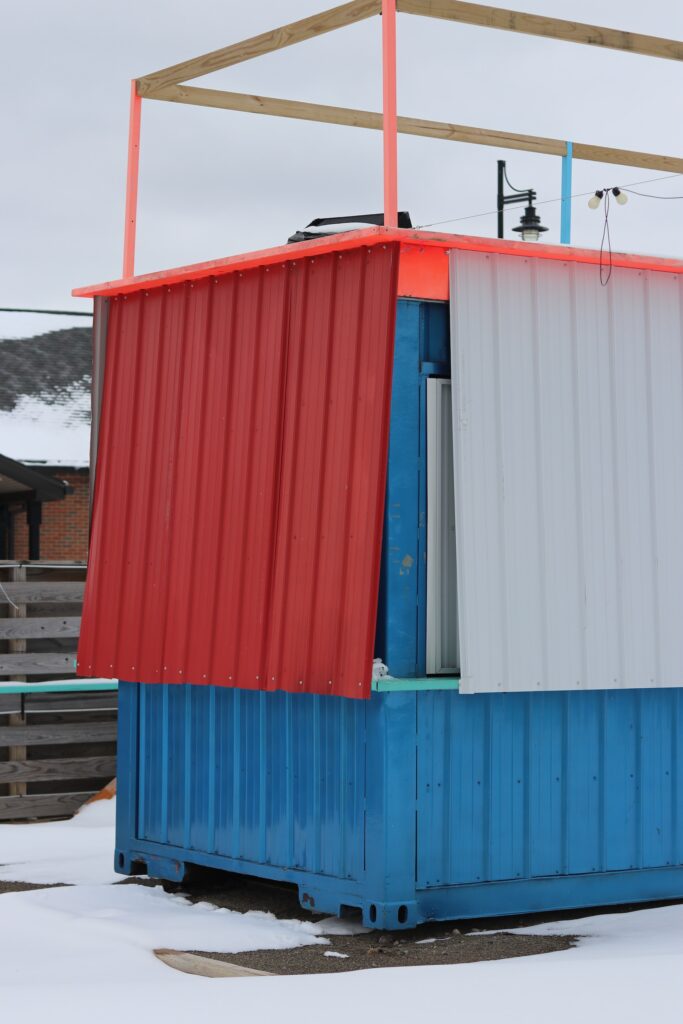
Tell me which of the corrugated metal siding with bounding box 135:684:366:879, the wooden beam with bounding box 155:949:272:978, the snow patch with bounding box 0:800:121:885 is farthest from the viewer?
the snow patch with bounding box 0:800:121:885

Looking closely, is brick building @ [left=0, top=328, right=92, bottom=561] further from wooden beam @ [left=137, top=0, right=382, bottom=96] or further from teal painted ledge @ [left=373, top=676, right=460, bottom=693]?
teal painted ledge @ [left=373, top=676, right=460, bottom=693]

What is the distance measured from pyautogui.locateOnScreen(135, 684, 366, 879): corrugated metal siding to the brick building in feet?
54.5

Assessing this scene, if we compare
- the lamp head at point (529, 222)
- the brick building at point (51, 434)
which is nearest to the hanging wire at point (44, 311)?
the brick building at point (51, 434)

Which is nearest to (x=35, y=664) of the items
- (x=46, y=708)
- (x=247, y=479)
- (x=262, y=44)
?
(x=46, y=708)

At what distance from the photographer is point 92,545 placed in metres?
10.0

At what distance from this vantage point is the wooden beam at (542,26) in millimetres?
8344

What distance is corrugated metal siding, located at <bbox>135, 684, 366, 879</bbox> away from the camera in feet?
27.4

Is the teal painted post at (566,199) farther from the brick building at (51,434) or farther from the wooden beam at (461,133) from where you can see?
the brick building at (51,434)

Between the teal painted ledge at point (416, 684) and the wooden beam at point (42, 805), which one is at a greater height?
the teal painted ledge at point (416, 684)

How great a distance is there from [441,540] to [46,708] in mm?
5925

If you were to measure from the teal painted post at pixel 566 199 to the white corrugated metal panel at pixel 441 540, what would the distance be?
76.2 inches

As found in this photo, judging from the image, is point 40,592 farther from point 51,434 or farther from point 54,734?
point 51,434

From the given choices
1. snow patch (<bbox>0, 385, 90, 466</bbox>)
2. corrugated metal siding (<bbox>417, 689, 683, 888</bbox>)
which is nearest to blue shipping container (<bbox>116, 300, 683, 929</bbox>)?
corrugated metal siding (<bbox>417, 689, 683, 888</bbox>)

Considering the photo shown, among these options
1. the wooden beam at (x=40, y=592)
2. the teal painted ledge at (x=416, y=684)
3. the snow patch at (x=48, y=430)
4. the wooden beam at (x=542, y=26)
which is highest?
the snow patch at (x=48, y=430)
